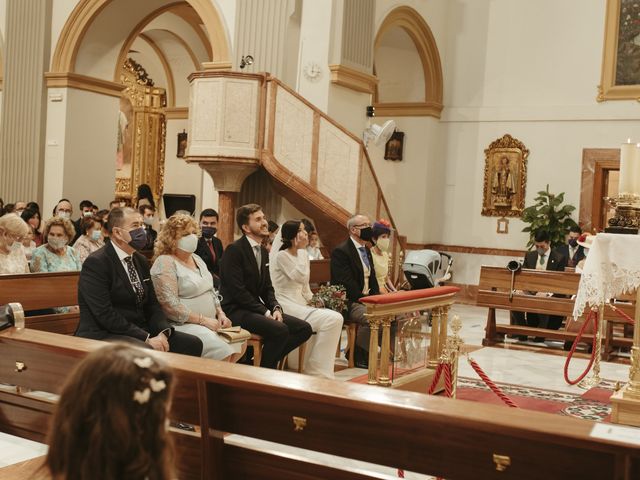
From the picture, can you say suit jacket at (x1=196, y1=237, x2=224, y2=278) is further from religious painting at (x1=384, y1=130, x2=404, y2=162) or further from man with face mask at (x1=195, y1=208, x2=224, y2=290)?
religious painting at (x1=384, y1=130, x2=404, y2=162)

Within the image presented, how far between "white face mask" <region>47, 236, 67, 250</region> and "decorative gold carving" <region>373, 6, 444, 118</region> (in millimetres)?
9130

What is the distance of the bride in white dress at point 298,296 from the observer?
6.86 m

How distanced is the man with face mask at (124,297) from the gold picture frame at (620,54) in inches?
439

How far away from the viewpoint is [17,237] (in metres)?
6.48

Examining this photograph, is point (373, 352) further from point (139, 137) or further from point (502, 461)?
point (139, 137)

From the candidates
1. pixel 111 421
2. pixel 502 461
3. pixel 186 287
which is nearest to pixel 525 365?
pixel 186 287

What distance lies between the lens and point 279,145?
10.6 meters

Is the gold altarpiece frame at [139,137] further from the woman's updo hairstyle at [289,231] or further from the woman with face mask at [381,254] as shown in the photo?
the woman's updo hairstyle at [289,231]

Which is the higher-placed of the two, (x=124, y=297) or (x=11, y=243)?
(x=11, y=243)

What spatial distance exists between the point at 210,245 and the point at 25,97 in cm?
744

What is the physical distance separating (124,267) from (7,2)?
11285 mm

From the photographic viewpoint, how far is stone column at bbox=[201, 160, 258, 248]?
10.6m

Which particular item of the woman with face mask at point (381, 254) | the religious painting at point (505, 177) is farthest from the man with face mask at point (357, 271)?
the religious painting at point (505, 177)

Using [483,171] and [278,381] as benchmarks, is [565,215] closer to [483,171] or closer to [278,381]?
[483,171]
